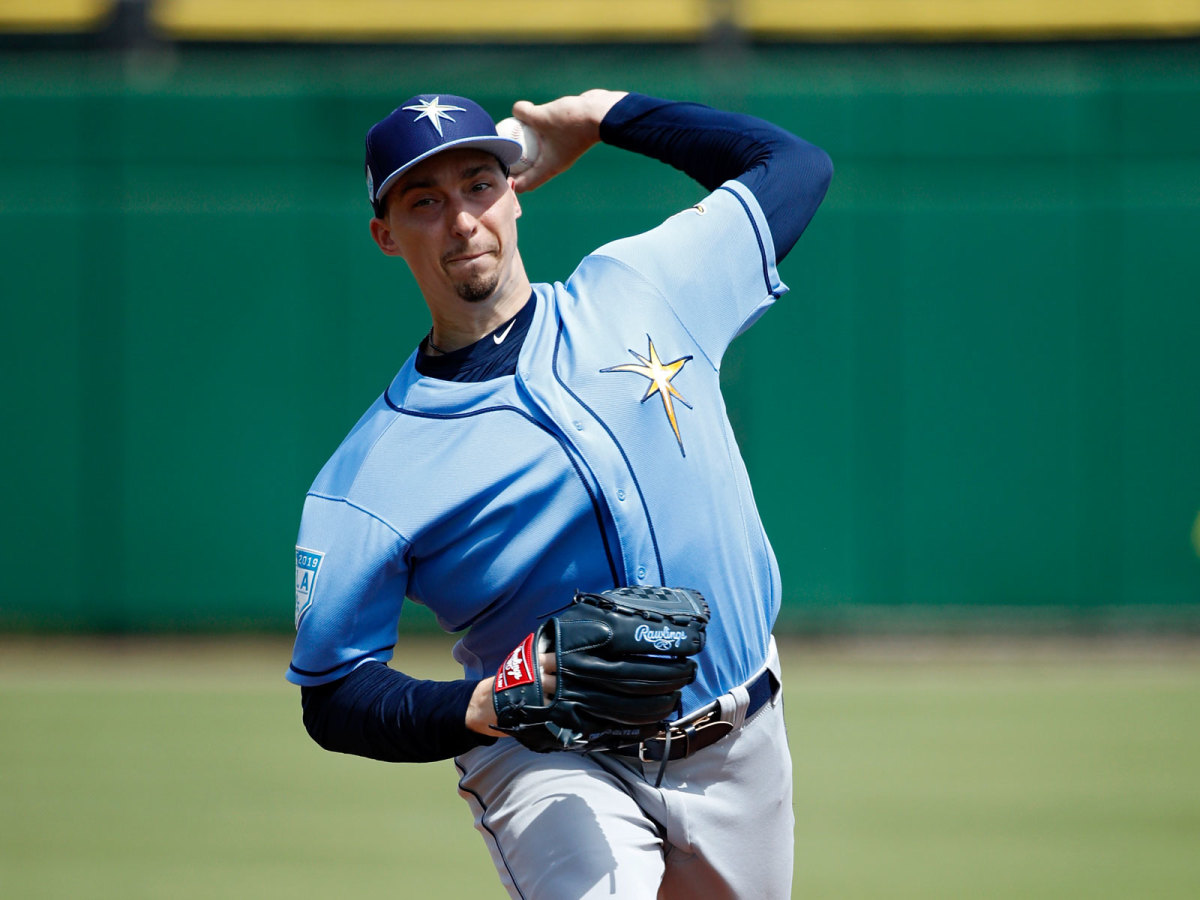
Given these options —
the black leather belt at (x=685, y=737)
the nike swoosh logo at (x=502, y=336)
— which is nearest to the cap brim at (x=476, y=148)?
the nike swoosh logo at (x=502, y=336)

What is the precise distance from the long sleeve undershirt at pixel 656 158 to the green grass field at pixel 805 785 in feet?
7.36

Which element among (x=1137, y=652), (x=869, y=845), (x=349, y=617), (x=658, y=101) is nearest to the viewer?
(x=349, y=617)

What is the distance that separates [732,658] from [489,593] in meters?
0.53

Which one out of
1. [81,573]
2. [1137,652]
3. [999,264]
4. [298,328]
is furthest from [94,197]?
[1137,652]

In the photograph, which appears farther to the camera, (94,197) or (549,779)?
(94,197)

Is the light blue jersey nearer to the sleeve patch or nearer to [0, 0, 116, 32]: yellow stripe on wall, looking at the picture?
the sleeve patch

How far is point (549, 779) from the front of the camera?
2879mm

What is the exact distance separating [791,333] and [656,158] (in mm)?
5588

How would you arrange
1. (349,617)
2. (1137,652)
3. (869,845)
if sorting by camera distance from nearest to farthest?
1. (349,617)
2. (869,845)
3. (1137,652)

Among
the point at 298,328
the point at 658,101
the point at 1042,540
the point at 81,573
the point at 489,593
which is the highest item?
the point at 658,101

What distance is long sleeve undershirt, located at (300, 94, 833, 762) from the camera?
2725 millimetres

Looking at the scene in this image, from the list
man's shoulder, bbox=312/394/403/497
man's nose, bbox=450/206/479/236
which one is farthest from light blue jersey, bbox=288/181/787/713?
man's nose, bbox=450/206/479/236

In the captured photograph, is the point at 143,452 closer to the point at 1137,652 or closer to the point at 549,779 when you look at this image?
the point at 1137,652

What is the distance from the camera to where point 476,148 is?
3076mm
